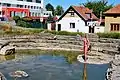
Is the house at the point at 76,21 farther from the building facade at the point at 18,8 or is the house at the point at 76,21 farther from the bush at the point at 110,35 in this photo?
the building facade at the point at 18,8

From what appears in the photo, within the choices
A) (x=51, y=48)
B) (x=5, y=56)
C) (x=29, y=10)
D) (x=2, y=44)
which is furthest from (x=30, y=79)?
(x=29, y=10)

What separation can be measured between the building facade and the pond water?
50.2m

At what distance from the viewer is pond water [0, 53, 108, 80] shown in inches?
1182

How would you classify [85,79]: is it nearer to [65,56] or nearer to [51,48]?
[65,56]

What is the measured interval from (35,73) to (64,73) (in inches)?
108

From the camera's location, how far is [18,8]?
4003 inches

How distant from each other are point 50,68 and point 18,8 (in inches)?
2719

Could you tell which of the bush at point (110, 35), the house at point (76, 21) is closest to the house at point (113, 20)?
the house at point (76, 21)

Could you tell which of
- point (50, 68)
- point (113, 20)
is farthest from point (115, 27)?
point (50, 68)

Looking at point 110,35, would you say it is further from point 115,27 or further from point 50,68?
point 50,68

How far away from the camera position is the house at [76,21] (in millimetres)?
60000

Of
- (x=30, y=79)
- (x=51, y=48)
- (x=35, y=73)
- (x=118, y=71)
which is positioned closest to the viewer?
(x=118, y=71)

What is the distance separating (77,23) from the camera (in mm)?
60719

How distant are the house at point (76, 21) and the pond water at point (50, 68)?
17.7 meters
